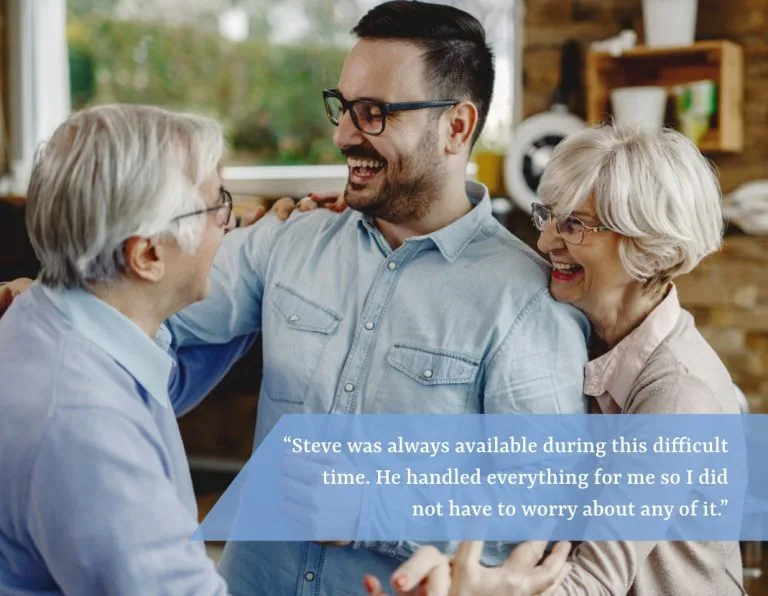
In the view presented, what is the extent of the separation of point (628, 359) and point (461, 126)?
482mm

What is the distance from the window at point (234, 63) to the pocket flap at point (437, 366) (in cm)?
270

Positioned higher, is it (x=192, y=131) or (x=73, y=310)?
(x=192, y=131)

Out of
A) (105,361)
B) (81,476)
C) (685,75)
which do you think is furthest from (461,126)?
(685,75)

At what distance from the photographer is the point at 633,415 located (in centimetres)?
125

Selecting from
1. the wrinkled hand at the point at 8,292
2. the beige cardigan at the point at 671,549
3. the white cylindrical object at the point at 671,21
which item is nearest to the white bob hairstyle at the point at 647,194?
the beige cardigan at the point at 671,549

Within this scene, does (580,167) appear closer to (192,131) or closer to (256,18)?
(192,131)

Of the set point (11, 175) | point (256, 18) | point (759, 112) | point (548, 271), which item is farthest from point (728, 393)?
point (11, 175)

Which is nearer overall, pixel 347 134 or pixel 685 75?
pixel 347 134

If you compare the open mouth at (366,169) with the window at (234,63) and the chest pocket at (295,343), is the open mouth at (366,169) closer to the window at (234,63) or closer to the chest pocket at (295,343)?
the chest pocket at (295,343)

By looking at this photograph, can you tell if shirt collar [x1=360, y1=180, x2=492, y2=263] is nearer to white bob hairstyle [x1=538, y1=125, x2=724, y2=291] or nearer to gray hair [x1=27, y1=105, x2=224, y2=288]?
white bob hairstyle [x1=538, y1=125, x2=724, y2=291]

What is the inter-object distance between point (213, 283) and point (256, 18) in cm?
288

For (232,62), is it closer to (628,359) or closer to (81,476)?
(628,359)

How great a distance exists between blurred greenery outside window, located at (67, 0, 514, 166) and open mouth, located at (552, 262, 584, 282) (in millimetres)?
2793

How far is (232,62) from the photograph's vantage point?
4.23m
